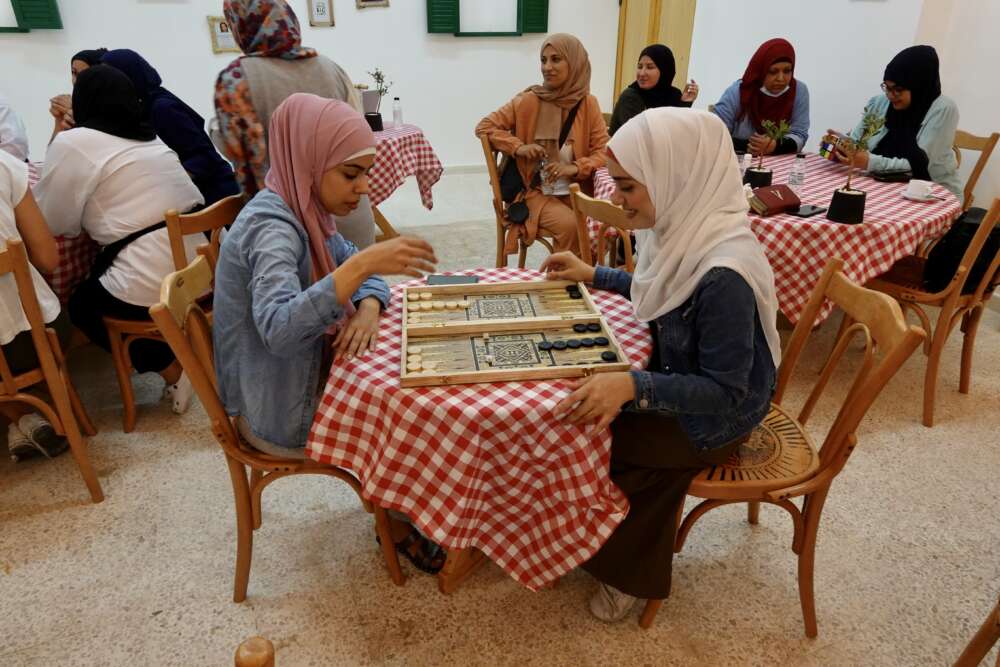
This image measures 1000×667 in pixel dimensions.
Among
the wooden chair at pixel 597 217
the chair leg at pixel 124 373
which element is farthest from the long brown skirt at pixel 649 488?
the chair leg at pixel 124 373

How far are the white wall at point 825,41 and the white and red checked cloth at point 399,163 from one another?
9.27 feet

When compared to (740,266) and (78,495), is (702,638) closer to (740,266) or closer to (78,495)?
(740,266)

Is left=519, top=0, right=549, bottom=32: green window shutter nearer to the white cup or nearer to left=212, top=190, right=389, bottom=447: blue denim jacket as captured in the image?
the white cup

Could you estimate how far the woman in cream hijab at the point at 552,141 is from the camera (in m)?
3.33

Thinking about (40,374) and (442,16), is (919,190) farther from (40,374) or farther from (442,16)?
(442,16)

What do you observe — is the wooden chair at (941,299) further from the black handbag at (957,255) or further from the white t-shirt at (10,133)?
the white t-shirt at (10,133)

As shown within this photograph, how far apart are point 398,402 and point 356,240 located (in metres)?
1.47

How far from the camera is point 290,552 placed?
190cm

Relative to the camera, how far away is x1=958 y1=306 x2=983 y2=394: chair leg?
260 cm

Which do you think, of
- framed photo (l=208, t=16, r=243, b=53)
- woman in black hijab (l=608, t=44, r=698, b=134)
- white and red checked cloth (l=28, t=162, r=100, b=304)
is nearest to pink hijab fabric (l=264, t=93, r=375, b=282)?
white and red checked cloth (l=28, t=162, r=100, b=304)

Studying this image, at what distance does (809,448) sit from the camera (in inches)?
63.9

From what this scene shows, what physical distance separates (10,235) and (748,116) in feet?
11.8

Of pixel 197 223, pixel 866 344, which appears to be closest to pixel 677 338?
pixel 866 344

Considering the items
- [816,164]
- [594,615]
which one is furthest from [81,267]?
[816,164]
